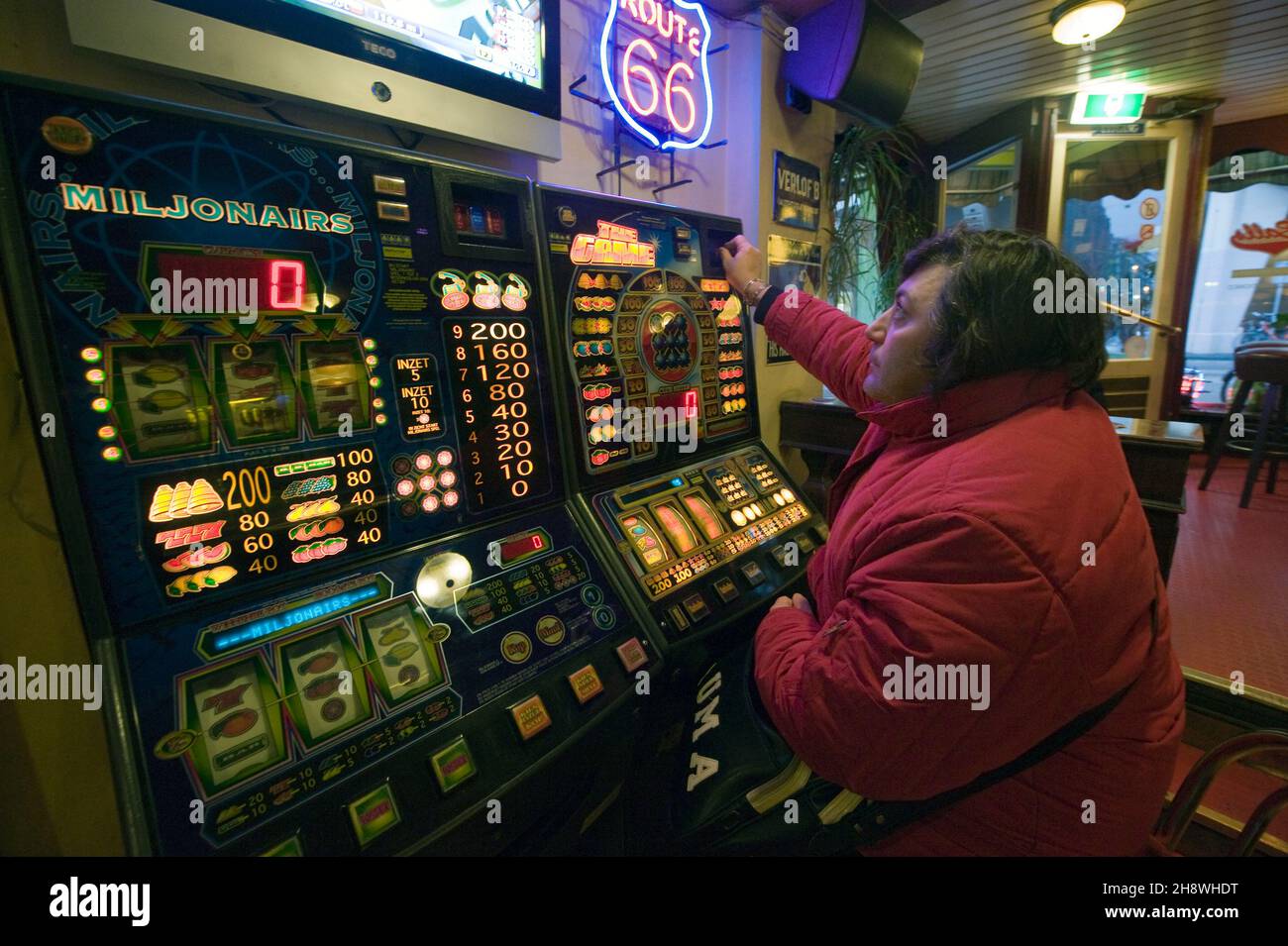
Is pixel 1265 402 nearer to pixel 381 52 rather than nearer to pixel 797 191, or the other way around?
pixel 797 191

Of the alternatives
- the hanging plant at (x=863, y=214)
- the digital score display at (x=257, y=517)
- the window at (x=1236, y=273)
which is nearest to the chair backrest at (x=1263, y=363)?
the window at (x=1236, y=273)

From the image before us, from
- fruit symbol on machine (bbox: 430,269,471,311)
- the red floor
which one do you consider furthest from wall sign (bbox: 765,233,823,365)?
the red floor

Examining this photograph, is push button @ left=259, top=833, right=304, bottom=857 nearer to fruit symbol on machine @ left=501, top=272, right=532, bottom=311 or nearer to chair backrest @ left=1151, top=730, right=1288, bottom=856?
fruit symbol on machine @ left=501, top=272, right=532, bottom=311

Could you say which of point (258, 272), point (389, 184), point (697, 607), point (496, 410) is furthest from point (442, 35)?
point (697, 607)

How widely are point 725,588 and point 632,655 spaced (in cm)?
36

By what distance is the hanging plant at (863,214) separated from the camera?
3.10m

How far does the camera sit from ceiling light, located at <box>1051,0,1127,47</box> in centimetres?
277

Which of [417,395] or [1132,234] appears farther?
[1132,234]

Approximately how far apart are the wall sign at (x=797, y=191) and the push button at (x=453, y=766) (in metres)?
2.56

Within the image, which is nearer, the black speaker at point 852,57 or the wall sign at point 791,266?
the black speaker at point 852,57

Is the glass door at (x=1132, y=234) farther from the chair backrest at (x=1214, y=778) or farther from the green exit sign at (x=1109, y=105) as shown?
the chair backrest at (x=1214, y=778)

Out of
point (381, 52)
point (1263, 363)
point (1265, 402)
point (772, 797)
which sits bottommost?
point (772, 797)

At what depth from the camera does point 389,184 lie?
1139 mm

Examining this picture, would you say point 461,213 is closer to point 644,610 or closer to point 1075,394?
point 644,610
